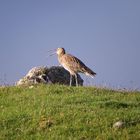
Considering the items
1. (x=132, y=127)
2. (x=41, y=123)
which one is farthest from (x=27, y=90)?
(x=132, y=127)

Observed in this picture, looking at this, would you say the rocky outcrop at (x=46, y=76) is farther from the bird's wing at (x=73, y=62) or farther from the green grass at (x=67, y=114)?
the green grass at (x=67, y=114)


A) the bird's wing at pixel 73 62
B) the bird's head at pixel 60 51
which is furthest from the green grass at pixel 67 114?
the bird's head at pixel 60 51

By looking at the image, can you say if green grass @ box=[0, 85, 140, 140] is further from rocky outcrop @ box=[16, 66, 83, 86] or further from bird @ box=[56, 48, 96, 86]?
rocky outcrop @ box=[16, 66, 83, 86]

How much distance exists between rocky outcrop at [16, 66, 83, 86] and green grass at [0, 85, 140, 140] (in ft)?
18.5

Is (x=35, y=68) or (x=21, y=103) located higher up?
(x=35, y=68)

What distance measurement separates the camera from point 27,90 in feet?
77.5

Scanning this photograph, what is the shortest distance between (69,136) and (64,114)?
199 cm

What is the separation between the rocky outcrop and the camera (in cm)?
2897

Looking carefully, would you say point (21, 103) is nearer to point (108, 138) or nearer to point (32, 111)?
point (32, 111)

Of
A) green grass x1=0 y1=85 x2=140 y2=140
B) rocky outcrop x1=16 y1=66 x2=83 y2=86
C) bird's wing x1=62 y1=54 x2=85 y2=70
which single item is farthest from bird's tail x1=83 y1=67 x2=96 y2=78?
green grass x1=0 y1=85 x2=140 y2=140

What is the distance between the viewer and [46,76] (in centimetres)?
2978

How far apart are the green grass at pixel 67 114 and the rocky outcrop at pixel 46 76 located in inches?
222

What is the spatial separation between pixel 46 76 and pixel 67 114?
38.4 ft

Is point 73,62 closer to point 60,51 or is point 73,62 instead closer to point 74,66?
point 74,66
